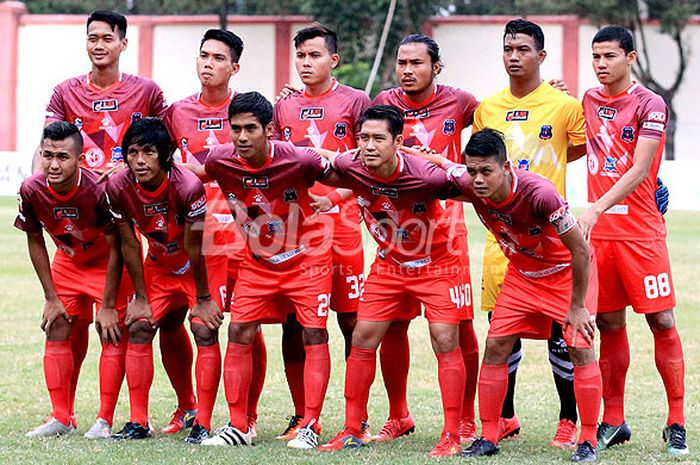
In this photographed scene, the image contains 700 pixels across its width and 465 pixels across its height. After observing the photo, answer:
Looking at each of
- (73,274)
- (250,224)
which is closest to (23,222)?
(73,274)

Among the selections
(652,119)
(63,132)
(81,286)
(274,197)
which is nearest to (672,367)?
(652,119)

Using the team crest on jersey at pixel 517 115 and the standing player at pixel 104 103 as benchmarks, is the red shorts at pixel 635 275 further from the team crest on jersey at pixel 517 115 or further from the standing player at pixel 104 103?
the standing player at pixel 104 103

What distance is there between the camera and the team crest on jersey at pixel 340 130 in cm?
773

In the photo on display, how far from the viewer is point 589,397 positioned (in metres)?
6.72

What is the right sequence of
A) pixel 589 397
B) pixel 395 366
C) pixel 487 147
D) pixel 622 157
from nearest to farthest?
pixel 487 147
pixel 589 397
pixel 622 157
pixel 395 366

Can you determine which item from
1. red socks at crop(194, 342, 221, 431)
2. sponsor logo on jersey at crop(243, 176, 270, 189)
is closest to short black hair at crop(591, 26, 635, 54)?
sponsor logo on jersey at crop(243, 176, 270, 189)

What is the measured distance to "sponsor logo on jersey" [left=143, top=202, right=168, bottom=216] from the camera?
23.9 ft

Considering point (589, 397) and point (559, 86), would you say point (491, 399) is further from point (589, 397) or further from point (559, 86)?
point (559, 86)

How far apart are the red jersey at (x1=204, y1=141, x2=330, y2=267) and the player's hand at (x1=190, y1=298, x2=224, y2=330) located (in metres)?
0.39

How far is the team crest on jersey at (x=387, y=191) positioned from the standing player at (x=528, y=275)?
318mm

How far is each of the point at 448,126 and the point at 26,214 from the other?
8.74 ft

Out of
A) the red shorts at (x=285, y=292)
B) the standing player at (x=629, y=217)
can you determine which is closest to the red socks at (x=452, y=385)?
the red shorts at (x=285, y=292)

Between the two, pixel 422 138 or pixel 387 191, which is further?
pixel 422 138

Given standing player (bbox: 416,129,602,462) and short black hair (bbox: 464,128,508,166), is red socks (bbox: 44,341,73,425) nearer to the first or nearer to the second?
standing player (bbox: 416,129,602,462)
